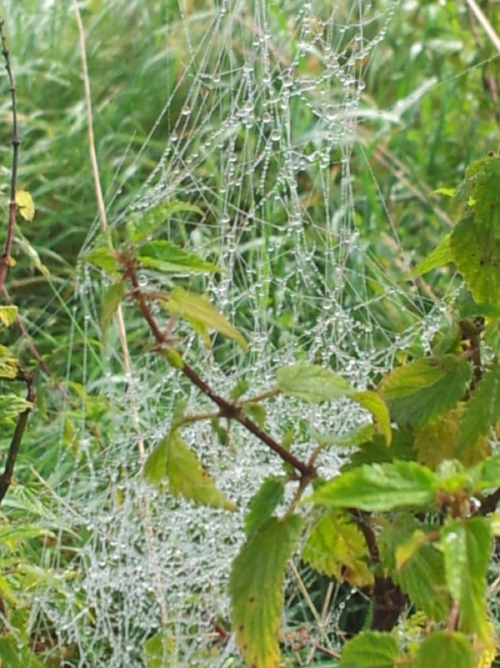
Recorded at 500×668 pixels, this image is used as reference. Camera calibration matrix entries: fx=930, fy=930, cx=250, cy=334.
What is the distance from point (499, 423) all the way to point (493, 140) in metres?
1.54

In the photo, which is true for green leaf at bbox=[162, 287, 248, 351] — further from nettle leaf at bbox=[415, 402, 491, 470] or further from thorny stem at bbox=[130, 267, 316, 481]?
nettle leaf at bbox=[415, 402, 491, 470]

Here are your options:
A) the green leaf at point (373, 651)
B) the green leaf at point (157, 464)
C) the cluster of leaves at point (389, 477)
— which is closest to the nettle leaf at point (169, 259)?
the cluster of leaves at point (389, 477)

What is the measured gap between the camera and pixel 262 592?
1.69 ft

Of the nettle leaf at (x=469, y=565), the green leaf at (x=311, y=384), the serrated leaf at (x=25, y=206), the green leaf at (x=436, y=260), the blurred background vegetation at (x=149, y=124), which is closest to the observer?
the nettle leaf at (x=469, y=565)

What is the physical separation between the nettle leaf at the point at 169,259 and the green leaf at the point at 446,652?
0.77ft

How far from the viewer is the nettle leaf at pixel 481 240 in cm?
60

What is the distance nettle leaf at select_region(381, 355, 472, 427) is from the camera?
59 cm

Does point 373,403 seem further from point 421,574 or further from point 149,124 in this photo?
point 149,124

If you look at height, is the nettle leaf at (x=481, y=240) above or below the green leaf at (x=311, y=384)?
above

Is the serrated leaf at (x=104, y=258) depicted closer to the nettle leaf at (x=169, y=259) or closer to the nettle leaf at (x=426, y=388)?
the nettle leaf at (x=169, y=259)

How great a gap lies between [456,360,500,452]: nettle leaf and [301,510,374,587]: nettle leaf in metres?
0.09

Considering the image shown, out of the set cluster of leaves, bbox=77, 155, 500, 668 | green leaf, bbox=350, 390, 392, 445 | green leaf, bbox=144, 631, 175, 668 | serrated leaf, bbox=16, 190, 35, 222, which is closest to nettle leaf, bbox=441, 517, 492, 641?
cluster of leaves, bbox=77, 155, 500, 668

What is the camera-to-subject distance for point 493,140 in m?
2.06

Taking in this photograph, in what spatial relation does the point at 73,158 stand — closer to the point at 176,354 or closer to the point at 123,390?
the point at 123,390
